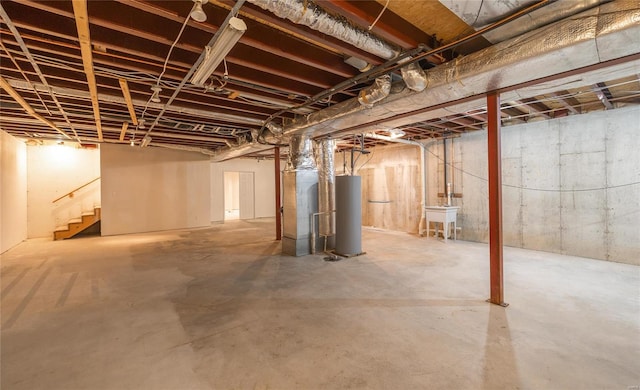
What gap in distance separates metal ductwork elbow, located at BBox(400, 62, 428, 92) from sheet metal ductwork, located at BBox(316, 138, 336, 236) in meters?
2.75

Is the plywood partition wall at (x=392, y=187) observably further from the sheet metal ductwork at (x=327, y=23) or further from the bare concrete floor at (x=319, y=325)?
the sheet metal ductwork at (x=327, y=23)

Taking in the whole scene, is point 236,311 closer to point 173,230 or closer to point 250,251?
point 250,251

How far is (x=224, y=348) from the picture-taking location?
203 centimetres

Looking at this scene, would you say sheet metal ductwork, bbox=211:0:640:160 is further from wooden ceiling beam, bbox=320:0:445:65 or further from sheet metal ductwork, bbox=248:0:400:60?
sheet metal ductwork, bbox=248:0:400:60

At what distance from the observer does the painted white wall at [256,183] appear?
9.35m

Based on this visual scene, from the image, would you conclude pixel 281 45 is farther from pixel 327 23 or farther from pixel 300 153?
pixel 300 153

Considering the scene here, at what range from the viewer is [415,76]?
2.56 meters

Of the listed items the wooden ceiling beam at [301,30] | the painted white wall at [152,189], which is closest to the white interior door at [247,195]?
the painted white wall at [152,189]

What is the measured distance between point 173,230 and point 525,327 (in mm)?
7933

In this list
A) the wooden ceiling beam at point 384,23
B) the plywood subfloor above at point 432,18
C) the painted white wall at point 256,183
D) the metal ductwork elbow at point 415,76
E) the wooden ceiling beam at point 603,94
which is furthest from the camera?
the painted white wall at point 256,183

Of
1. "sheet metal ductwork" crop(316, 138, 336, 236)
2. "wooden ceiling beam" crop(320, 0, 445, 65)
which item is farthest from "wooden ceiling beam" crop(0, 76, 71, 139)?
"sheet metal ductwork" crop(316, 138, 336, 236)

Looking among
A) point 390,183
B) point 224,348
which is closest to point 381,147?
point 390,183

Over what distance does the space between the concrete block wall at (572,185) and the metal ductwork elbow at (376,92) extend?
3.83m

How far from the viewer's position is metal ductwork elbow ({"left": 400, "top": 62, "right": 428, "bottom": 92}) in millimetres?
2555
